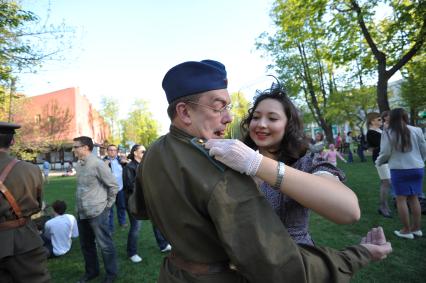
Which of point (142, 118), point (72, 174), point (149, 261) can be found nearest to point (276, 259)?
point (149, 261)

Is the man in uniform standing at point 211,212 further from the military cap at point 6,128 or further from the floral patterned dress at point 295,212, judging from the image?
the military cap at point 6,128

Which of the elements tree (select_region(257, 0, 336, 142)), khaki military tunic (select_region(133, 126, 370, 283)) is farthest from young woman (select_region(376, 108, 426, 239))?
tree (select_region(257, 0, 336, 142))

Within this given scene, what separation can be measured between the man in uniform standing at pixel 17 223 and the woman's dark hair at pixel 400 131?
17.7 feet

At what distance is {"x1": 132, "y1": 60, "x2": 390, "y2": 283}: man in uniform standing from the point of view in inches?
45.5

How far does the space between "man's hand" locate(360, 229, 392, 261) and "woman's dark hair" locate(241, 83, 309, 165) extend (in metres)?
0.62

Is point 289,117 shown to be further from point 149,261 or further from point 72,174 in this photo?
point 72,174

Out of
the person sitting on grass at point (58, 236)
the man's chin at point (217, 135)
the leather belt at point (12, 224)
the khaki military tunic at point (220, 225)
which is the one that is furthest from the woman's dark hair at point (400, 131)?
the person sitting on grass at point (58, 236)

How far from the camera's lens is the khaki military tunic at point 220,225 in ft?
3.77

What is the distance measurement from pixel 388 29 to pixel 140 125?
53.0 m

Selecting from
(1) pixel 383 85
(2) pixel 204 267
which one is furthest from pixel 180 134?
(1) pixel 383 85

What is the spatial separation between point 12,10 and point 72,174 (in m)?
23.0

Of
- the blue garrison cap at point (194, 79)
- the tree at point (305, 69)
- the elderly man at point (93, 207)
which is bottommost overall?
the elderly man at point (93, 207)

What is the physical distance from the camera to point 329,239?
5.53 metres

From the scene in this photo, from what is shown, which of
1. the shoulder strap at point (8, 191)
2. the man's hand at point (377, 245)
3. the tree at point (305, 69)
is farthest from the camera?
the tree at point (305, 69)
